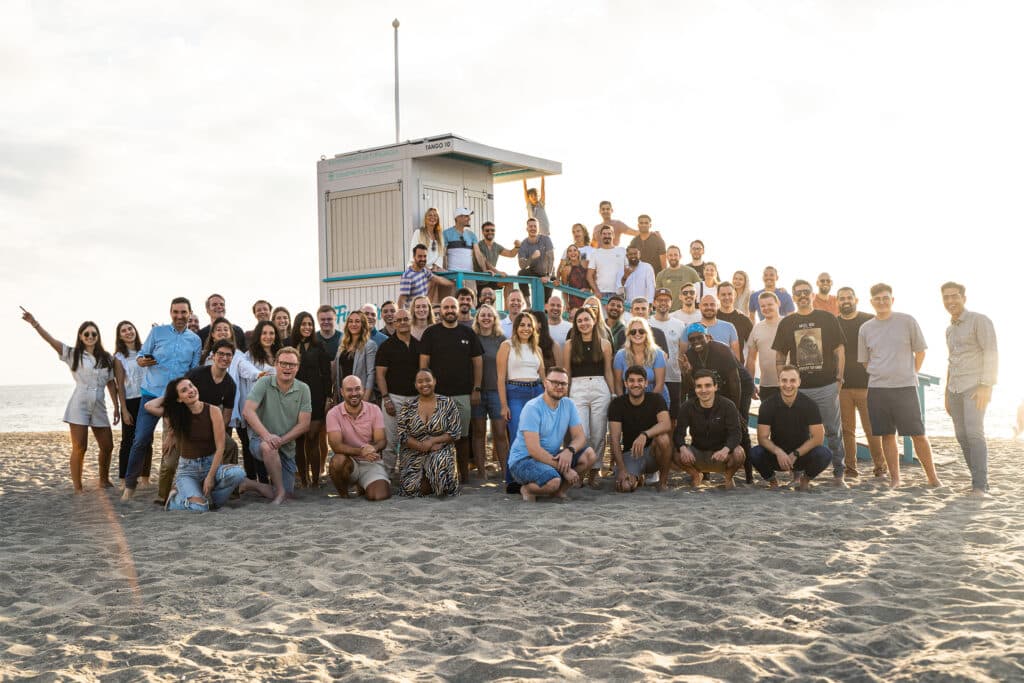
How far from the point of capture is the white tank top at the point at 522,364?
7914 millimetres

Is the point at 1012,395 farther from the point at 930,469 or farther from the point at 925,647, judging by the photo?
the point at 925,647

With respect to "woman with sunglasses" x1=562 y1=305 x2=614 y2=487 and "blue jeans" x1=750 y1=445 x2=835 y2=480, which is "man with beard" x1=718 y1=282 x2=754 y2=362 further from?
"woman with sunglasses" x1=562 y1=305 x2=614 y2=487

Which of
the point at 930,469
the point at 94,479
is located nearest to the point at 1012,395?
the point at 930,469

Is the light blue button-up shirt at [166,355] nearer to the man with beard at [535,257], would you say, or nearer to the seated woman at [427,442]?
the seated woman at [427,442]

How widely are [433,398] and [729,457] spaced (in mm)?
2605

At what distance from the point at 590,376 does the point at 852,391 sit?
97.1 inches

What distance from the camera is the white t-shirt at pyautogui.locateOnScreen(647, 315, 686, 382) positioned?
823 centimetres

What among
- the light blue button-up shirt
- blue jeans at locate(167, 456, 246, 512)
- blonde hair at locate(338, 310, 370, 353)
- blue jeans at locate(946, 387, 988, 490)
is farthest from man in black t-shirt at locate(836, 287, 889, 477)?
the light blue button-up shirt

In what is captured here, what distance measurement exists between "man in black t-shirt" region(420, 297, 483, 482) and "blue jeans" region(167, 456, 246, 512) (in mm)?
1856

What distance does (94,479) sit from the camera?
32.5 feet

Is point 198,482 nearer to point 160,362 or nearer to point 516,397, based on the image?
point 160,362

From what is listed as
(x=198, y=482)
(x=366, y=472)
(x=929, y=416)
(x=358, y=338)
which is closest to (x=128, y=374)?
(x=198, y=482)

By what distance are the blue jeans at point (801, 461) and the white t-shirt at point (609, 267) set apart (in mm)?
2915

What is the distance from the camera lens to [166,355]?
26.4 ft
